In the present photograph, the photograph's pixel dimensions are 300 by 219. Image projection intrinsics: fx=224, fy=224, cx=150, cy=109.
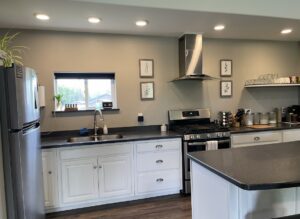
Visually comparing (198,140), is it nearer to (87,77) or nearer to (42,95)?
(87,77)

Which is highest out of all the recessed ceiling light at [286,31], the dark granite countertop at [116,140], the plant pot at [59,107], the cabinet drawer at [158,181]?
the recessed ceiling light at [286,31]

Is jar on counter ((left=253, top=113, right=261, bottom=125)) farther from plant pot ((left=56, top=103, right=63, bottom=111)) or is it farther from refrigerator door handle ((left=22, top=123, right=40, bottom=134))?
refrigerator door handle ((left=22, top=123, right=40, bottom=134))

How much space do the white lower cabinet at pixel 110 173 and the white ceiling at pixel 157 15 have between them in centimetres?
152

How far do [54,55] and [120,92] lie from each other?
1.06 m

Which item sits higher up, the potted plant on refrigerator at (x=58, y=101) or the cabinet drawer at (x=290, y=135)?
the potted plant on refrigerator at (x=58, y=101)

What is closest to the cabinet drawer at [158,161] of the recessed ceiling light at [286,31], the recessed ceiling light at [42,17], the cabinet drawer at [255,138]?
the cabinet drawer at [255,138]

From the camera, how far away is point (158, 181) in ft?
9.87

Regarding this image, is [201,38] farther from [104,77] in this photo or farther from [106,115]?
[106,115]

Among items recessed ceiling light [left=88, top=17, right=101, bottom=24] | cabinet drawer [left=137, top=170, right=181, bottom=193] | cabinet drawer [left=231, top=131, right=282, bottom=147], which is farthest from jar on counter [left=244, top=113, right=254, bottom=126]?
recessed ceiling light [left=88, top=17, right=101, bottom=24]

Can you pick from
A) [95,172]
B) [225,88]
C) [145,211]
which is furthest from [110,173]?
[225,88]

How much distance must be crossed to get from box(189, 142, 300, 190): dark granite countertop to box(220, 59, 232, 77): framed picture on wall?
1966mm

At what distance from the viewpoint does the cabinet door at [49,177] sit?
2621 millimetres

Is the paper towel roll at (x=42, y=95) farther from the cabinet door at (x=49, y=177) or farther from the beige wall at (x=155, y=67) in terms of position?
the cabinet door at (x=49, y=177)

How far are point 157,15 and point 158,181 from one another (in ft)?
6.84
